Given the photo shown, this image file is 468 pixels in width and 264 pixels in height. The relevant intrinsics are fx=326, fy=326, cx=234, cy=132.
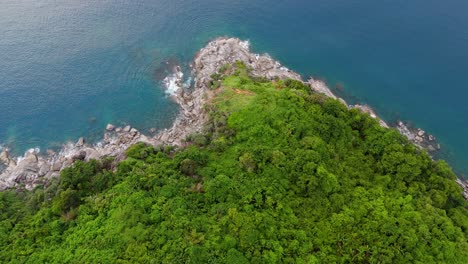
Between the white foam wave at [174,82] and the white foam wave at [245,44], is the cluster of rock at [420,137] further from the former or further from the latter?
the white foam wave at [174,82]

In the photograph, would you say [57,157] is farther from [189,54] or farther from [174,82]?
[189,54]

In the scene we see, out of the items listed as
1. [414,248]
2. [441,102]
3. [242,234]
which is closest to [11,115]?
[242,234]

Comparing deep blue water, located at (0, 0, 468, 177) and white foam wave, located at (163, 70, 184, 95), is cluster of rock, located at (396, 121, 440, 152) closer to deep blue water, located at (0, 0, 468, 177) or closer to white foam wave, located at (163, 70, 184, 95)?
deep blue water, located at (0, 0, 468, 177)

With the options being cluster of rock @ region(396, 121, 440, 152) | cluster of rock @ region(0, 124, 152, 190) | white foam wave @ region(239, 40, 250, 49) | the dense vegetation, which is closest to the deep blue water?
white foam wave @ region(239, 40, 250, 49)

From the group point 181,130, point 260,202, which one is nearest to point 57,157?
point 181,130

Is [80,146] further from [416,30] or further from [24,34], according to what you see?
[416,30]
